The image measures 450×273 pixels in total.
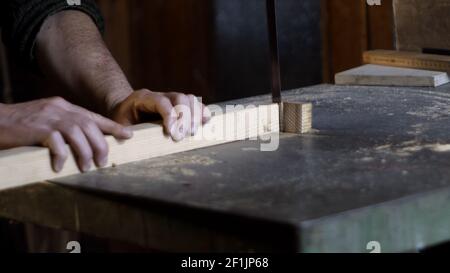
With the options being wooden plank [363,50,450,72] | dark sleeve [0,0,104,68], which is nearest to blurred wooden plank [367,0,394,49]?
wooden plank [363,50,450,72]

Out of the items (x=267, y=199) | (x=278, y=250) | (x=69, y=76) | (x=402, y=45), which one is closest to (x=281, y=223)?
(x=278, y=250)

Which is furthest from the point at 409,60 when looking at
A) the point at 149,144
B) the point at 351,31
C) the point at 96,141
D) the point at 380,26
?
the point at 96,141

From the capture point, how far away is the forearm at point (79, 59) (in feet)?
6.98

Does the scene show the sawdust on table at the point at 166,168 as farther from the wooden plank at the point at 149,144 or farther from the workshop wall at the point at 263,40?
the workshop wall at the point at 263,40

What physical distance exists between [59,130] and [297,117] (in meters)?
0.52

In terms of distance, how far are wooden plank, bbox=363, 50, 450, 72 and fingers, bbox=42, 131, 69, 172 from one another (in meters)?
1.32

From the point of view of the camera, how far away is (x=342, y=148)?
164cm

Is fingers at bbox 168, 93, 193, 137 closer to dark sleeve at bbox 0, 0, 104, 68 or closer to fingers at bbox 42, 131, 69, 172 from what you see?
fingers at bbox 42, 131, 69, 172

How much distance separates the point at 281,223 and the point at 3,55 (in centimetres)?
347

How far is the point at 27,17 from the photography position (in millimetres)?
2324

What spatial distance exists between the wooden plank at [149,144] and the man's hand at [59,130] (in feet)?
0.06

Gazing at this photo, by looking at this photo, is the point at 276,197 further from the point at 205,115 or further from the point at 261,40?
the point at 261,40

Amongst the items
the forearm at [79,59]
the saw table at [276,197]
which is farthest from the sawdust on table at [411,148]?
the forearm at [79,59]

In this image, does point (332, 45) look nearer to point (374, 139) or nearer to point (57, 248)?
point (57, 248)
